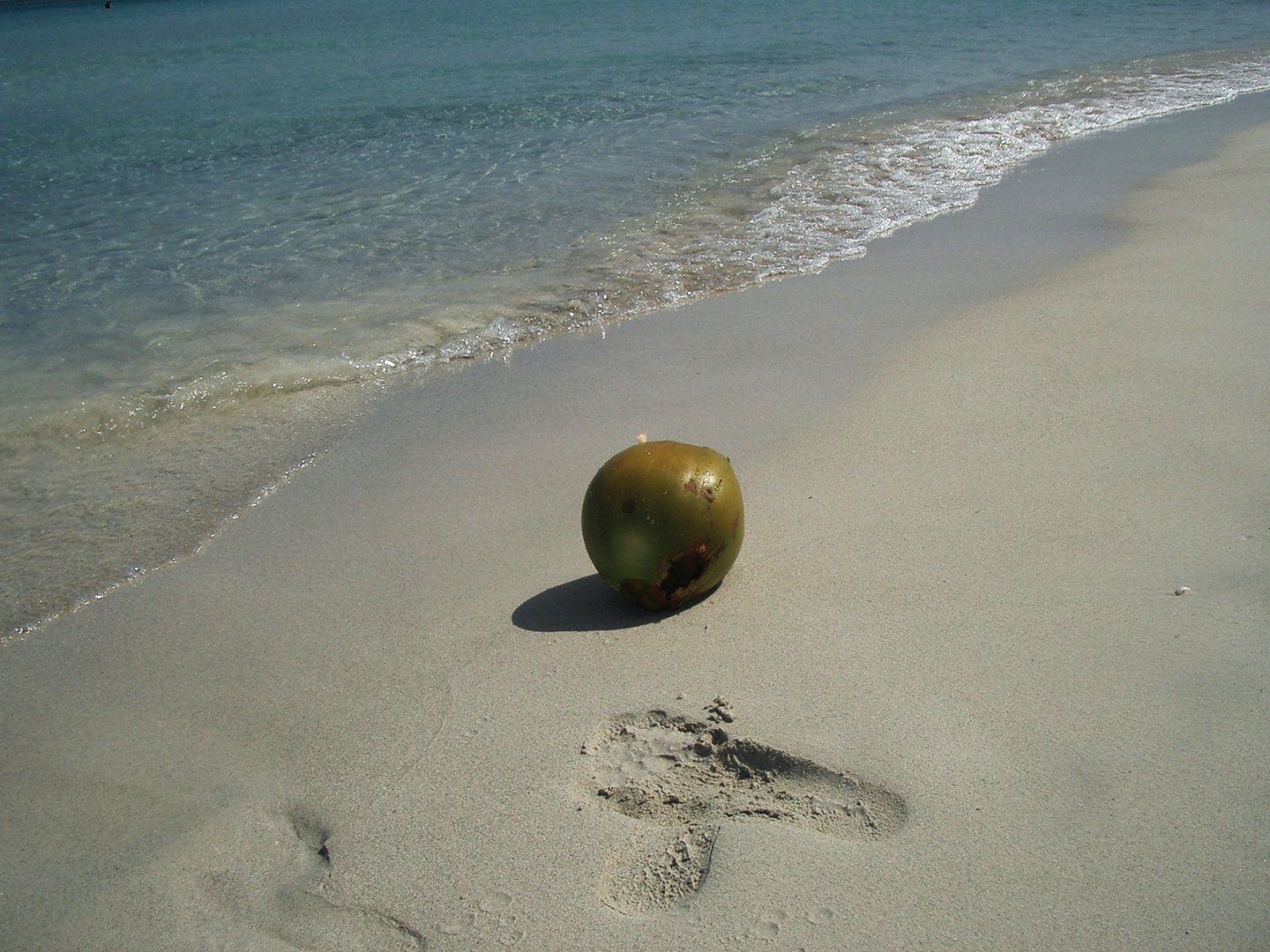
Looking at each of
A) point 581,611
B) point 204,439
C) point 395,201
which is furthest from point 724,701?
point 395,201

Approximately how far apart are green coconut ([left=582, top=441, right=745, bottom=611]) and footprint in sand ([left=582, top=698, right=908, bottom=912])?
53cm

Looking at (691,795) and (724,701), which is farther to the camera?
(724,701)

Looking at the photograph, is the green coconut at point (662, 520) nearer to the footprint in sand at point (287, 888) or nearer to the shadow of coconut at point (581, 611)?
the shadow of coconut at point (581, 611)

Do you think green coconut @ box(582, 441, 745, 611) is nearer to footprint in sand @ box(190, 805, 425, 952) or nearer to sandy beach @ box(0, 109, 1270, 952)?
sandy beach @ box(0, 109, 1270, 952)

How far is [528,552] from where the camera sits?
12.6 ft

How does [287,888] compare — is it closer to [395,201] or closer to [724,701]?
[724,701]

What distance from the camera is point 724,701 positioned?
2850mm

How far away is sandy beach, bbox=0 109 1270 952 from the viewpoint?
7.50ft

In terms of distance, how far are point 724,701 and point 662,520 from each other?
59cm

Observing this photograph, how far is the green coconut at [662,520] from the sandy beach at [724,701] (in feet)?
0.54

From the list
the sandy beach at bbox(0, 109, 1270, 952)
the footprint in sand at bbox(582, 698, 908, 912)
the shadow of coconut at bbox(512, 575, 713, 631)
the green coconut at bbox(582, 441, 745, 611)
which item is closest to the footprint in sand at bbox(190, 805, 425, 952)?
the sandy beach at bbox(0, 109, 1270, 952)

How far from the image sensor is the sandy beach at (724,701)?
2.29 meters

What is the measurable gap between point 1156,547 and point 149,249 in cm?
785

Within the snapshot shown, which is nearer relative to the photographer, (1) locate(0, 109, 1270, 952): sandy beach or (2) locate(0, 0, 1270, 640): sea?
(1) locate(0, 109, 1270, 952): sandy beach
